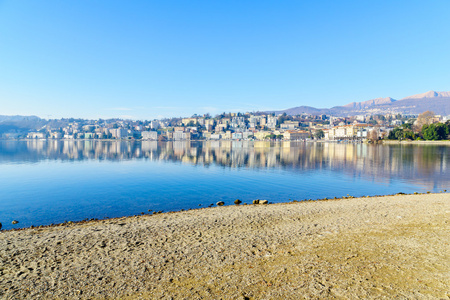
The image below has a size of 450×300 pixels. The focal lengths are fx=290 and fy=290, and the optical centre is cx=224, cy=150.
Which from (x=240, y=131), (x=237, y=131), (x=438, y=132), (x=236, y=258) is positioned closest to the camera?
(x=236, y=258)

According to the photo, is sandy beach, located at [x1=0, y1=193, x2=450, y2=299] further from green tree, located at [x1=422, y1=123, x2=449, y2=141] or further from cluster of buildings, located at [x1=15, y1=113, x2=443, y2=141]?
cluster of buildings, located at [x1=15, y1=113, x2=443, y2=141]

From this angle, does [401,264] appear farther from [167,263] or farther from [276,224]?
[167,263]

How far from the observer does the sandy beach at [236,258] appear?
3.71 metres

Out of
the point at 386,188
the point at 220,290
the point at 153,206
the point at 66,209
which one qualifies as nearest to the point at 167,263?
the point at 220,290

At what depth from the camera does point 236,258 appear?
478 cm

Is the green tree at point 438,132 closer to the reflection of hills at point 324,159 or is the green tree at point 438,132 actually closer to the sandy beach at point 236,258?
the reflection of hills at point 324,159

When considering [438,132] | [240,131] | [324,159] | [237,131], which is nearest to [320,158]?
[324,159]

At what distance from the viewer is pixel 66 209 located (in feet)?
32.9

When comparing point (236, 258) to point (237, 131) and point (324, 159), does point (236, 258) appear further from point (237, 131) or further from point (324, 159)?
point (237, 131)

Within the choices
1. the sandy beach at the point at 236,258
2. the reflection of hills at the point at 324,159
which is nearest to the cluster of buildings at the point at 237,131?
the reflection of hills at the point at 324,159

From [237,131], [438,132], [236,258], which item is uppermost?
[237,131]

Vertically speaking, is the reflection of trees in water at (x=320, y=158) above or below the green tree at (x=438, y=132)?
below

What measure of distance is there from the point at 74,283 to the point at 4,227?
5.57 m

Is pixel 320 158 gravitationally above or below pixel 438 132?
below
